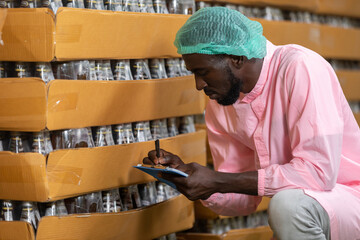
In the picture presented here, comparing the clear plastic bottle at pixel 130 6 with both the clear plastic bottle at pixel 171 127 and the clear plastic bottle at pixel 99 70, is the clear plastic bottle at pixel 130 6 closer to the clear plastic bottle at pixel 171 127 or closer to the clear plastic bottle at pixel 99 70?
the clear plastic bottle at pixel 99 70

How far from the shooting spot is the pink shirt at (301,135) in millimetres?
2023

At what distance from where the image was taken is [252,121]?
7.59 feet

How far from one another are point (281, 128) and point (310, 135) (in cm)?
19

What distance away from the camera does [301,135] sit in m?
2.04

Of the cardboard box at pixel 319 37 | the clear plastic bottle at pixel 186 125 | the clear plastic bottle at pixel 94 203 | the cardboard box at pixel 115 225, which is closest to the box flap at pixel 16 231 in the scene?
the cardboard box at pixel 115 225

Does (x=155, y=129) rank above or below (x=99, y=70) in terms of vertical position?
below

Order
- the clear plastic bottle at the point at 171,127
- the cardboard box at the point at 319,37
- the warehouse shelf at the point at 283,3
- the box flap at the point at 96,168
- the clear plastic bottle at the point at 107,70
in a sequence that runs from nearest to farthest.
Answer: the box flap at the point at 96,168
the clear plastic bottle at the point at 107,70
the clear plastic bottle at the point at 171,127
the warehouse shelf at the point at 283,3
the cardboard box at the point at 319,37

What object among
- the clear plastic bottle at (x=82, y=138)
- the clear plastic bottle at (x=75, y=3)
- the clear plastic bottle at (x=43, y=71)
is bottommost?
the clear plastic bottle at (x=82, y=138)

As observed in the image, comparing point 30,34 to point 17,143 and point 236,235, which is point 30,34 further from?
point 236,235

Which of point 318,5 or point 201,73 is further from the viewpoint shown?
point 318,5

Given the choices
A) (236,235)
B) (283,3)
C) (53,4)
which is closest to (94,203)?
(53,4)

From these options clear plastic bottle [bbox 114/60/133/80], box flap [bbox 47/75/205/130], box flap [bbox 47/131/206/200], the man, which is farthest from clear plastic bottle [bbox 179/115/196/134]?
the man

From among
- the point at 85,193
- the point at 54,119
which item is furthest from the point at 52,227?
the point at 54,119

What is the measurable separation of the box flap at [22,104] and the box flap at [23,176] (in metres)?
0.11
